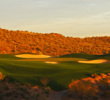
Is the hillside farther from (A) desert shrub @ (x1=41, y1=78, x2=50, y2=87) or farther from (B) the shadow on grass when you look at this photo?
(A) desert shrub @ (x1=41, y1=78, x2=50, y2=87)

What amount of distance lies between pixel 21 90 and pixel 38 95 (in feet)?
7.78

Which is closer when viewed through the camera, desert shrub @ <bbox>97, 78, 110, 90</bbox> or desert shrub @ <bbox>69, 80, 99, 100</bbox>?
desert shrub @ <bbox>69, 80, 99, 100</bbox>

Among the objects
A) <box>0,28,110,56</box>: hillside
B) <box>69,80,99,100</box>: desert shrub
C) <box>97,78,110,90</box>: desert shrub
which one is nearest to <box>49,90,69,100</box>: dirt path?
<box>69,80,99,100</box>: desert shrub

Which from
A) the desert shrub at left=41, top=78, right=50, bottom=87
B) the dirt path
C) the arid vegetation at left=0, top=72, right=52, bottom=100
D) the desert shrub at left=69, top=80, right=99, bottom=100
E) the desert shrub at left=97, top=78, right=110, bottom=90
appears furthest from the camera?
the desert shrub at left=41, top=78, right=50, bottom=87

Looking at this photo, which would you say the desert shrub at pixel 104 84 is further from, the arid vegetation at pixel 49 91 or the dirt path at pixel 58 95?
the dirt path at pixel 58 95

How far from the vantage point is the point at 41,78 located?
26828 mm

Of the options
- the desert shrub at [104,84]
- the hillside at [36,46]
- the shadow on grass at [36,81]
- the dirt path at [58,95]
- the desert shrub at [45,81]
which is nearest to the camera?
the dirt path at [58,95]

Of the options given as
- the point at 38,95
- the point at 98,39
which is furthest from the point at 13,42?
the point at 38,95

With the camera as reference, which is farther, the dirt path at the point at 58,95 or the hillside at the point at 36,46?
the hillside at the point at 36,46

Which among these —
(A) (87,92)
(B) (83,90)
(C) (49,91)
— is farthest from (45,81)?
(A) (87,92)

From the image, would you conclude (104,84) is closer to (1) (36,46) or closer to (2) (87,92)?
(2) (87,92)

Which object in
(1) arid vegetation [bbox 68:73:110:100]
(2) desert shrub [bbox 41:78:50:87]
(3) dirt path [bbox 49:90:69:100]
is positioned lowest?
(3) dirt path [bbox 49:90:69:100]

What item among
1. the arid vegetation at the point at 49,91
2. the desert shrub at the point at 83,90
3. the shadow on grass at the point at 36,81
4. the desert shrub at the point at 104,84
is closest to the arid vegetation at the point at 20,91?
the arid vegetation at the point at 49,91

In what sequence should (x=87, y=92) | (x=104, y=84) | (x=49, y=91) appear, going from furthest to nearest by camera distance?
(x=104, y=84)
(x=49, y=91)
(x=87, y=92)
